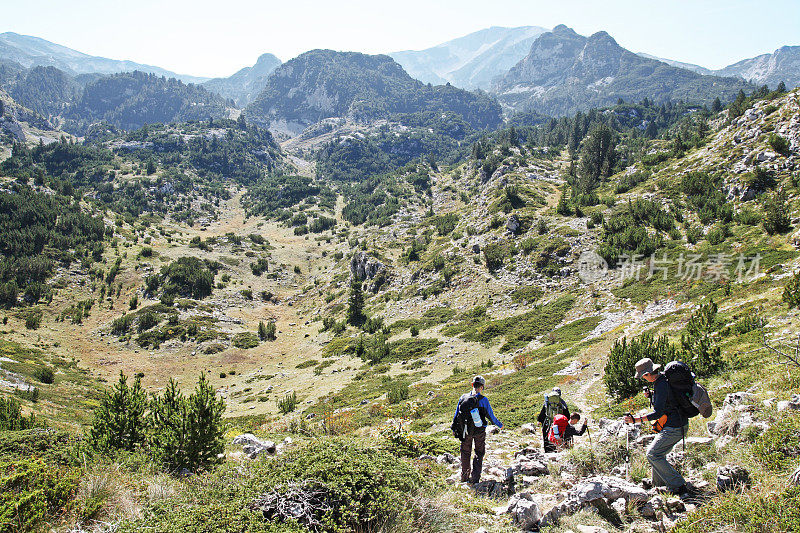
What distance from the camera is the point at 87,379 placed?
33.1m

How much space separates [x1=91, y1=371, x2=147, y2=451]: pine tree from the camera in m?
9.80

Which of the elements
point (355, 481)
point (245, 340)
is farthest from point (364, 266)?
point (355, 481)

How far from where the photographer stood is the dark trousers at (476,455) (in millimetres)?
8148

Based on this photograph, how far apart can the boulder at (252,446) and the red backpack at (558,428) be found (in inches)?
305

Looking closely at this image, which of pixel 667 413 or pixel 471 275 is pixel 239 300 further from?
pixel 667 413

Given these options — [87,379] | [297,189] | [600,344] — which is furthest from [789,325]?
[297,189]

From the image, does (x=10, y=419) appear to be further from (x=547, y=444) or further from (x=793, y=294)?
(x=793, y=294)

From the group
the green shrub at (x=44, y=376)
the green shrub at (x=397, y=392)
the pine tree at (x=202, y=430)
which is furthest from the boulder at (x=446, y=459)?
the green shrub at (x=44, y=376)

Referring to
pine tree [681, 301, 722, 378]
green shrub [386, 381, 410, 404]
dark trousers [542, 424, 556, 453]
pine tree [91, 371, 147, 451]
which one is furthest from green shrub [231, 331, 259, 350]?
pine tree [681, 301, 722, 378]

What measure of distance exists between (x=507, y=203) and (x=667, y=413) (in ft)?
169

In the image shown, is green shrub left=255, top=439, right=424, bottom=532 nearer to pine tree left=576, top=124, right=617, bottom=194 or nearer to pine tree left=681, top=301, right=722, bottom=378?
pine tree left=681, top=301, right=722, bottom=378

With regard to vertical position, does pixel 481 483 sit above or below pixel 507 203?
below

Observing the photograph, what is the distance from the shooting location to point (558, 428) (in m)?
9.72

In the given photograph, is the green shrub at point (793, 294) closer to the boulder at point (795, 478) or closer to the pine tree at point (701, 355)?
the pine tree at point (701, 355)
